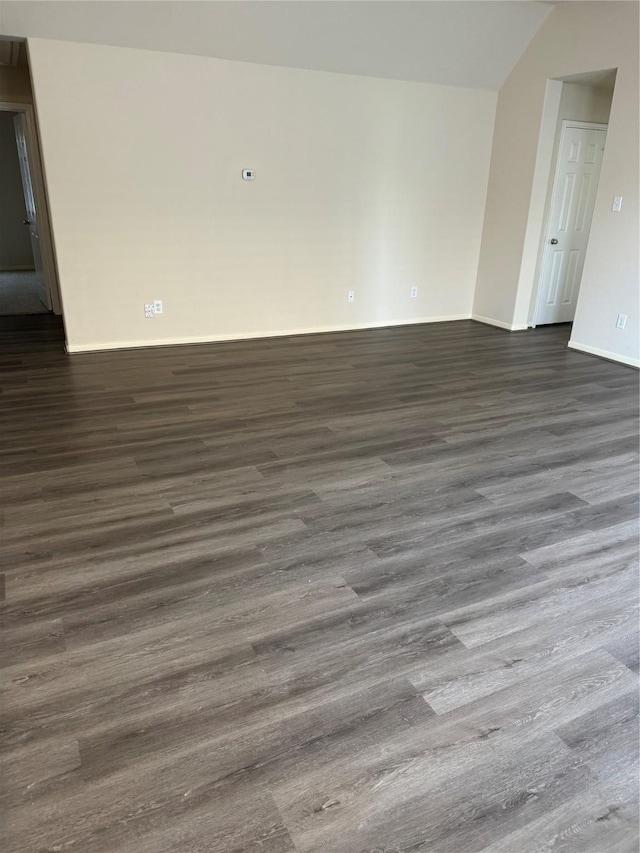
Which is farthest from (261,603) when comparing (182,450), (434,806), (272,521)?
(182,450)

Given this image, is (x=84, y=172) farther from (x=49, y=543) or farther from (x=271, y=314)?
(x=49, y=543)

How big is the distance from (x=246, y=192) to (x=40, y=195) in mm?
2435

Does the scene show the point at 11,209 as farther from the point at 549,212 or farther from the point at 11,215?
the point at 549,212

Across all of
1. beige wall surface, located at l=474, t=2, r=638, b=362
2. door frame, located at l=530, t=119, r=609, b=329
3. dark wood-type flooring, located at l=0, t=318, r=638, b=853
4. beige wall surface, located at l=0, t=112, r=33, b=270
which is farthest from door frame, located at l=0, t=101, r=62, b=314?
door frame, located at l=530, t=119, r=609, b=329

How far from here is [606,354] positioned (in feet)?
18.3

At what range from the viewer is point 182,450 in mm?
3398

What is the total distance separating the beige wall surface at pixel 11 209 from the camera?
32.3 feet

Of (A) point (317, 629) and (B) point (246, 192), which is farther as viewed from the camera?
(B) point (246, 192)

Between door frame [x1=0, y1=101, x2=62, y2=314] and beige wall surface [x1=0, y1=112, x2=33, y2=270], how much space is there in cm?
392

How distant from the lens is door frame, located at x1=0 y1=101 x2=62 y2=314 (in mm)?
5961

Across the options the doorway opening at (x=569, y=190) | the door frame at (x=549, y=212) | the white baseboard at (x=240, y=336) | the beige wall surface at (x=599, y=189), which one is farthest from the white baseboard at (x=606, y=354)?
the white baseboard at (x=240, y=336)

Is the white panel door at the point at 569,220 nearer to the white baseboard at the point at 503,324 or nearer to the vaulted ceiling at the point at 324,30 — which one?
the white baseboard at the point at 503,324

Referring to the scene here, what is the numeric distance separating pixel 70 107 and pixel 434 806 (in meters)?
5.19

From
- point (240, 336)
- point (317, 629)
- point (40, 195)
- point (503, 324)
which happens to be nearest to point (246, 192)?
→ point (240, 336)
